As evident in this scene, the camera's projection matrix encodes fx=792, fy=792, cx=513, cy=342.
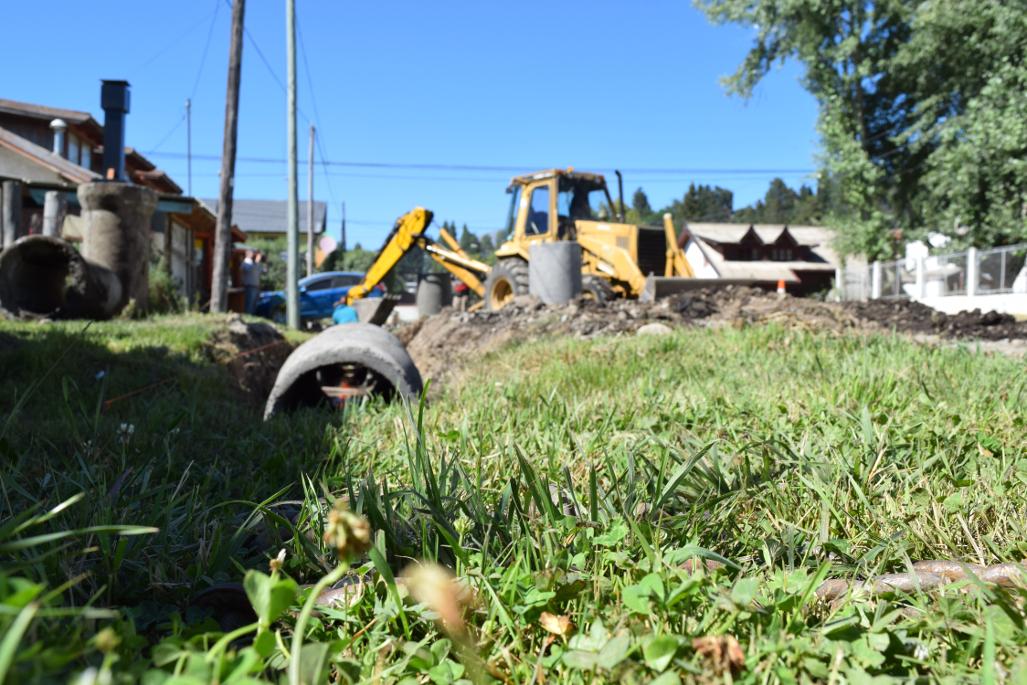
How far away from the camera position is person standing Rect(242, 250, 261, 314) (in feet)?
74.1

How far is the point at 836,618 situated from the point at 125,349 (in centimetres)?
624

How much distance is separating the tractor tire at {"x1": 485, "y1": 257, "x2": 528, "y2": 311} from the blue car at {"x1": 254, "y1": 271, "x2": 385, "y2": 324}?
7.33 m

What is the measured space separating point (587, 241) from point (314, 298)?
14082 millimetres

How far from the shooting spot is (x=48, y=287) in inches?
426

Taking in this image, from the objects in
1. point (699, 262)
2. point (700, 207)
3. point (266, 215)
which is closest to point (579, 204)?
point (699, 262)

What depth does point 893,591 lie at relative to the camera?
166 centimetres

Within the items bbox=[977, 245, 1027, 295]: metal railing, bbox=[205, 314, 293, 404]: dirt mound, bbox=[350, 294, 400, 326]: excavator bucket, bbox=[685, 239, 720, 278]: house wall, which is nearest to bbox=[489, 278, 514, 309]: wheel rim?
bbox=[350, 294, 400, 326]: excavator bucket

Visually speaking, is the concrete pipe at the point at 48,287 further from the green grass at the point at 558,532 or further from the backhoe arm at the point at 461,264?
the backhoe arm at the point at 461,264

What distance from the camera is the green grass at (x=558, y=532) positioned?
1.31 m

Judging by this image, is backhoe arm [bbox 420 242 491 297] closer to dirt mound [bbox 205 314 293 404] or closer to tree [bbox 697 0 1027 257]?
dirt mound [bbox 205 314 293 404]

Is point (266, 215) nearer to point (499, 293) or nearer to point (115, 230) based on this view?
point (499, 293)

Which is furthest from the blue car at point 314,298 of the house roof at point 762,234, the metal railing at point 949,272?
the house roof at point 762,234

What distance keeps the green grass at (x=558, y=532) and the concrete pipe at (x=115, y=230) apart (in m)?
8.13

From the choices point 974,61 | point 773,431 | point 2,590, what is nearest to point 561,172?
point 773,431
